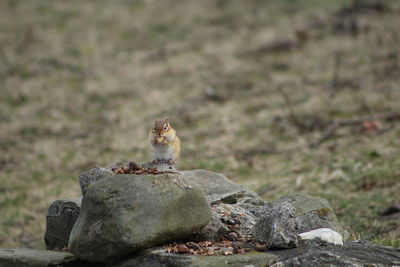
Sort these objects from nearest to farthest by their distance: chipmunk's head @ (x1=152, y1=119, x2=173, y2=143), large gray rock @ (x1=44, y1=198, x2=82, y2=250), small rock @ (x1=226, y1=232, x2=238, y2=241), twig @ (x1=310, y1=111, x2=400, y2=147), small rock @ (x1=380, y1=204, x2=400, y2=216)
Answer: small rock @ (x1=226, y1=232, x2=238, y2=241) < chipmunk's head @ (x1=152, y1=119, x2=173, y2=143) < large gray rock @ (x1=44, y1=198, x2=82, y2=250) < small rock @ (x1=380, y1=204, x2=400, y2=216) < twig @ (x1=310, y1=111, x2=400, y2=147)

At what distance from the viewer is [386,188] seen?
10.3 m

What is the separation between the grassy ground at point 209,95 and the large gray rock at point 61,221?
9.54 feet

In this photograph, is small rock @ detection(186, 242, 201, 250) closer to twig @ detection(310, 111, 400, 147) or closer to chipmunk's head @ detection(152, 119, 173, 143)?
chipmunk's head @ detection(152, 119, 173, 143)

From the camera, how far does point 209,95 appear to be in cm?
1783

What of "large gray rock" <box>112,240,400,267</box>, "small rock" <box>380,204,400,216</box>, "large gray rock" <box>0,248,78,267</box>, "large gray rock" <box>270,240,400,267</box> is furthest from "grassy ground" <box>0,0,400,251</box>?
"large gray rock" <box>0,248,78,267</box>

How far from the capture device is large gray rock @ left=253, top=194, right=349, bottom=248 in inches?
217

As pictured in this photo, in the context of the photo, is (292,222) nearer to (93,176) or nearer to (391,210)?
(93,176)

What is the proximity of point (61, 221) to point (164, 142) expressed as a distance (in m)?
1.59

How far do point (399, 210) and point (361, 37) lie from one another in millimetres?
11607

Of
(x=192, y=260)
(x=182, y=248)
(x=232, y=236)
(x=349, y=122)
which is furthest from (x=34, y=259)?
(x=349, y=122)

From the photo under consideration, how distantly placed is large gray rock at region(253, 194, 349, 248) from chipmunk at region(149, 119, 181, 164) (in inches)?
48.9

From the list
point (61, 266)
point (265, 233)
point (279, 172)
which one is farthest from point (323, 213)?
point (279, 172)

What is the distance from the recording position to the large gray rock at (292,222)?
5.52 meters

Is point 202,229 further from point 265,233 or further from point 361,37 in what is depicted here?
point 361,37
